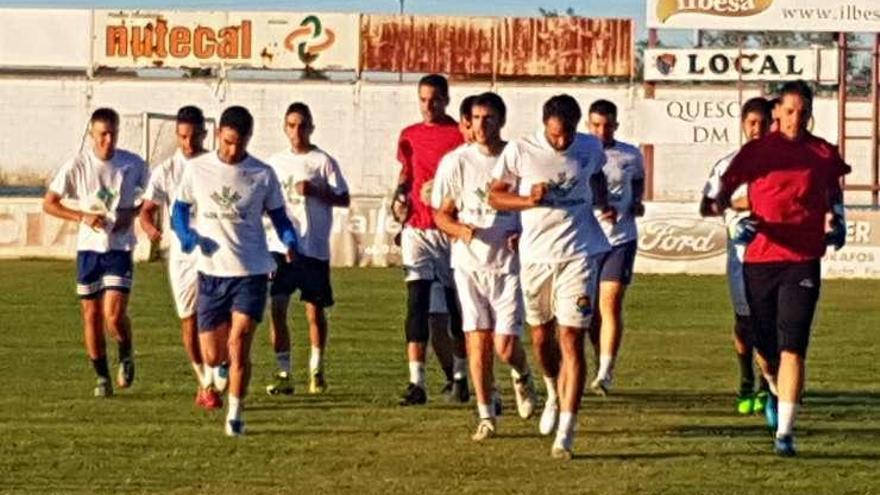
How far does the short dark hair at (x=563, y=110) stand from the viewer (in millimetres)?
13820

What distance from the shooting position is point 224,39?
75312 mm

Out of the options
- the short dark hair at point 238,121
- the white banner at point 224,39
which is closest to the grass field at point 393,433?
the short dark hair at point 238,121

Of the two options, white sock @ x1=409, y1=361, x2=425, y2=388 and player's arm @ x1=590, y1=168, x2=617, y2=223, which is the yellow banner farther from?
player's arm @ x1=590, y1=168, x2=617, y2=223

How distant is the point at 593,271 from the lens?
1409cm

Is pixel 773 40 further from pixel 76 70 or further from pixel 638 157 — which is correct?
pixel 638 157

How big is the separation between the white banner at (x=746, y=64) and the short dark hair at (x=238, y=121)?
31.9 meters

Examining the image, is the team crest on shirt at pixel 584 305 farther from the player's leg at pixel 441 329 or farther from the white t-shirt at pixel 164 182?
the white t-shirt at pixel 164 182

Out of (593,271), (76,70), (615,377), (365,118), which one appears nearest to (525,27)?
(365,118)

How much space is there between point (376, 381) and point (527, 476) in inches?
236

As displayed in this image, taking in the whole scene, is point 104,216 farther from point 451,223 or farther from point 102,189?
point 451,223

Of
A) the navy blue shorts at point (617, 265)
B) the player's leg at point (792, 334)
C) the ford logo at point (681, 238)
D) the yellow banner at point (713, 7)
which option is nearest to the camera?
the player's leg at point (792, 334)

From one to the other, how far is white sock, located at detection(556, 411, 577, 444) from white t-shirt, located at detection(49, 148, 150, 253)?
4730 mm

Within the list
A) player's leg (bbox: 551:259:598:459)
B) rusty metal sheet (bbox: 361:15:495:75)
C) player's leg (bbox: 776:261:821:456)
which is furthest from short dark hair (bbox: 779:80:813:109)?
rusty metal sheet (bbox: 361:15:495:75)

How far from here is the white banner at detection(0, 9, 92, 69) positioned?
77.9m
